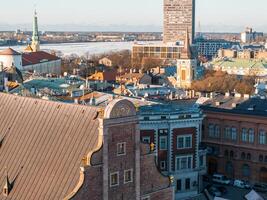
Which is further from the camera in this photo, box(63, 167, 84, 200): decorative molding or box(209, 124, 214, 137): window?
box(209, 124, 214, 137): window

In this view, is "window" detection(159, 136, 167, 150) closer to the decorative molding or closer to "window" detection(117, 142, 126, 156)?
"window" detection(117, 142, 126, 156)

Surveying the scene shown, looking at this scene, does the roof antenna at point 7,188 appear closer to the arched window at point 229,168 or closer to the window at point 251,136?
the window at point 251,136

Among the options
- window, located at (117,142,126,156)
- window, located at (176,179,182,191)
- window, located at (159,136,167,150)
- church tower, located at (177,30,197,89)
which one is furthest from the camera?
church tower, located at (177,30,197,89)

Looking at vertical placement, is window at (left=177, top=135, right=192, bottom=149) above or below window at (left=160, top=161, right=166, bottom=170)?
above

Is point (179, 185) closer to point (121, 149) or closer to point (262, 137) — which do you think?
point (262, 137)

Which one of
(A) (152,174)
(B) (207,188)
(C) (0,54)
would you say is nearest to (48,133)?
(A) (152,174)

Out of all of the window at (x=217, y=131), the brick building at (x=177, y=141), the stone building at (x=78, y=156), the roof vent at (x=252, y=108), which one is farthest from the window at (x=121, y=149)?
the window at (x=217, y=131)

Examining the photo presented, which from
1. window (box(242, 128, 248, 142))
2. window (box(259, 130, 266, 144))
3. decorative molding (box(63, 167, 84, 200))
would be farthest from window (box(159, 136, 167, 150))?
decorative molding (box(63, 167, 84, 200))
